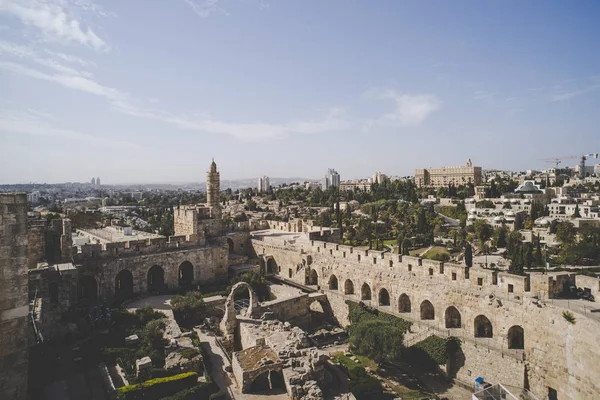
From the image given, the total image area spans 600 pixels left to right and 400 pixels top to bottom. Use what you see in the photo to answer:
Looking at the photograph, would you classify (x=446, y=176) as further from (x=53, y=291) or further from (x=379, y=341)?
(x=53, y=291)

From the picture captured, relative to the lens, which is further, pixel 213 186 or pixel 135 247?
pixel 213 186

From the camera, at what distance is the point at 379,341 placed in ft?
52.1

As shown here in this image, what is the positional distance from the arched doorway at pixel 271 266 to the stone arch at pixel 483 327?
13.9m

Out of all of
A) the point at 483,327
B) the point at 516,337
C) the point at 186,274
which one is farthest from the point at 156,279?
the point at 516,337

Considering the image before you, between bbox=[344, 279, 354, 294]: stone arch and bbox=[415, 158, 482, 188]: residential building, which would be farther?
bbox=[415, 158, 482, 188]: residential building

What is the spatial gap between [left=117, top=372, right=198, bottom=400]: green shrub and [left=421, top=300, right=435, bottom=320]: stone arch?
33.5ft

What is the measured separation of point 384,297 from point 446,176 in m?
144

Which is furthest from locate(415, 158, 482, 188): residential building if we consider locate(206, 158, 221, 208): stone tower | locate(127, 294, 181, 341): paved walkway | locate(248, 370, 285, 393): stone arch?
locate(248, 370, 285, 393): stone arch

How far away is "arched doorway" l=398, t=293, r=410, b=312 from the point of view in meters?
18.5

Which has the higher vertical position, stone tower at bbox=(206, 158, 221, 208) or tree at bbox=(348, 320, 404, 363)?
stone tower at bbox=(206, 158, 221, 208)

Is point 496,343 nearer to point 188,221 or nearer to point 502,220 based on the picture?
point 188,221

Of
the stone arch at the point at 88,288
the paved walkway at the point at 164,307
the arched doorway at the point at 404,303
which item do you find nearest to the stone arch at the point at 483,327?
the arched doorway at the point at 404,303

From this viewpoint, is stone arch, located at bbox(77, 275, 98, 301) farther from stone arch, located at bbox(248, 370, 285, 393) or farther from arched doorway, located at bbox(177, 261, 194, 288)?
stone arch, located at bbox(248, 370, 285, 393)

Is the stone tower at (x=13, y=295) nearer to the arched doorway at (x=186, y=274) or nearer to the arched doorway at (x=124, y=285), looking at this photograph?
the arched doorway at (x=124, y=285)
